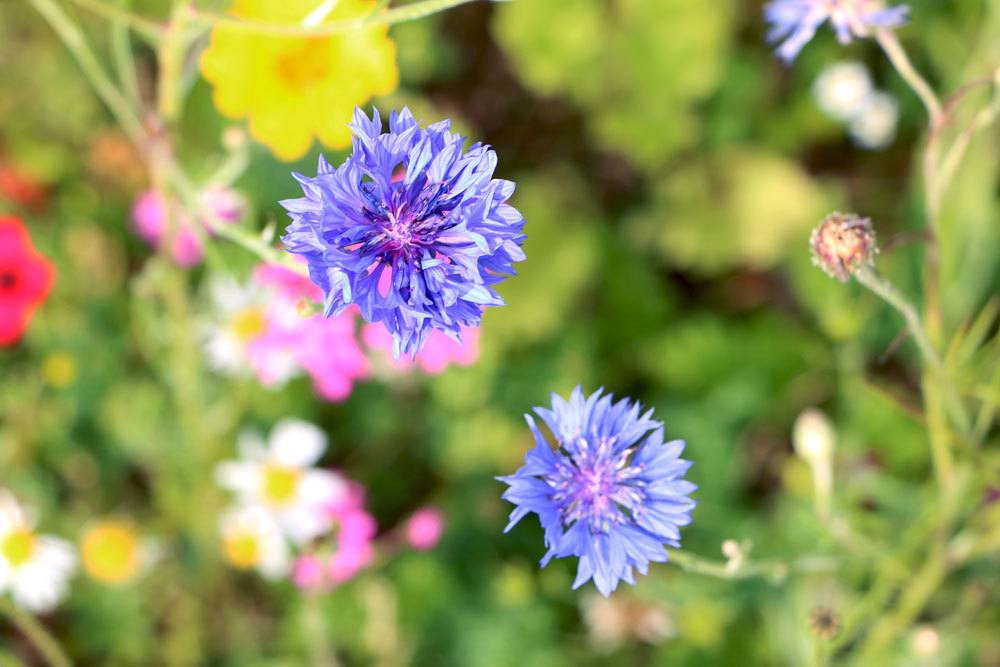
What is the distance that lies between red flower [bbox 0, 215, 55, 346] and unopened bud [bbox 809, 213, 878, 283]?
106 cm

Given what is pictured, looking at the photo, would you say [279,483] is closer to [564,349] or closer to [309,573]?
[309,573]

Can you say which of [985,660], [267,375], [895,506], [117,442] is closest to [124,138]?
[117,442]

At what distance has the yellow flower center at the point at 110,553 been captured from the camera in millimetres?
1428

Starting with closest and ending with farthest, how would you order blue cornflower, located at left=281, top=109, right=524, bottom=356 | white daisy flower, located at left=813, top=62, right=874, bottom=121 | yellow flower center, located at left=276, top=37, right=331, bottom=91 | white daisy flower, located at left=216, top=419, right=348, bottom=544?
blue cornflower, located at left=281, top=109, right=524, bottom=356 → yellow flower center, located at left=276, top=37, right=331, bottom=91 → white daisy flower, located at left=216, top=419, right=348, bottom=544 → white daisy flower, located at left=813, top=62, right=874, bottom=121

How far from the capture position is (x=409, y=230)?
70 centimetres

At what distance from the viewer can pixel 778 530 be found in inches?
61.1

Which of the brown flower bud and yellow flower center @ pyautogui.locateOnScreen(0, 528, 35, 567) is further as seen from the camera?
yellow flower center @ pyautogui.locateOnScreen(0, 528, 35, 567)

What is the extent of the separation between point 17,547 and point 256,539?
31 centimetres

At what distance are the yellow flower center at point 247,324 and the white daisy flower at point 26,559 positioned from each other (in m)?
0.37

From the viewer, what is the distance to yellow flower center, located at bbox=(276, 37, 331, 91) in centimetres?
120

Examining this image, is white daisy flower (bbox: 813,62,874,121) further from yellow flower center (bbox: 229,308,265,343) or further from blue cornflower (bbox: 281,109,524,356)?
blue cornflower (bbox: 281,109,524,356)

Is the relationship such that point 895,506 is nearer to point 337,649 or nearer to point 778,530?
point 778,530

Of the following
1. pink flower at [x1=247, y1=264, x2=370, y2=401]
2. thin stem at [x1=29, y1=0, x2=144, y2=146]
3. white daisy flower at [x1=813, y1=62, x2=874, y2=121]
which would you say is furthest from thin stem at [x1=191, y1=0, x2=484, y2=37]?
white daisy flower at [x1=813, y1=62, x2=874, y2=121]

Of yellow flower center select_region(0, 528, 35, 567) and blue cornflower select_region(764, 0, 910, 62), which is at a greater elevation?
blue cornflower select_region(764, 0, 910, 62)
